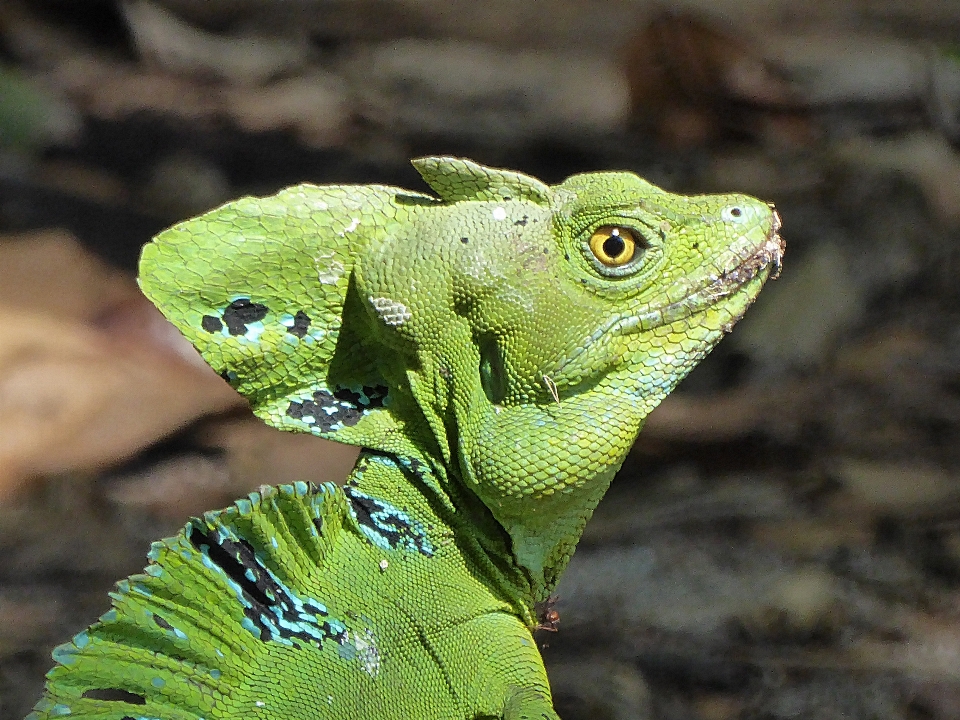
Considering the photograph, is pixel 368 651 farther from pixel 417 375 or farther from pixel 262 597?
pixel 417 375

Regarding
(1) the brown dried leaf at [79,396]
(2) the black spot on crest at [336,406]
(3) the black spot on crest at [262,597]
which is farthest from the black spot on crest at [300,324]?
(1) the brown dried leaf at [79,396]

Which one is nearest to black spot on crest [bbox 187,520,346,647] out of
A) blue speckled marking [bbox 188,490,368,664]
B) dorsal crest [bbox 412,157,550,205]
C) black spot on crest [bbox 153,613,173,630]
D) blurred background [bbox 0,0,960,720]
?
blue speckled marking [bbox 188,490,368,664]

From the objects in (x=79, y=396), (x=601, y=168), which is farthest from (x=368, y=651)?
(x=601, y=168)

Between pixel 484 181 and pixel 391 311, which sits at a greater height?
pixel 484 181

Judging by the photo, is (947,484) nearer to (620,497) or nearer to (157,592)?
(620,497)

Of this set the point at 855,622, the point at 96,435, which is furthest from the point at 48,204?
the point at 855,622

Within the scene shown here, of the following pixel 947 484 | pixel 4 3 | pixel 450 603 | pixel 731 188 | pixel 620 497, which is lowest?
pixel 947 484

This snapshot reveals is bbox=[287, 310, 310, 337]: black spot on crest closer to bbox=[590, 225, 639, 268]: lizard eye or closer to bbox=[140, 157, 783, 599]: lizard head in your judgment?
bbox=[140, 157, 783, 599]: lizard head
